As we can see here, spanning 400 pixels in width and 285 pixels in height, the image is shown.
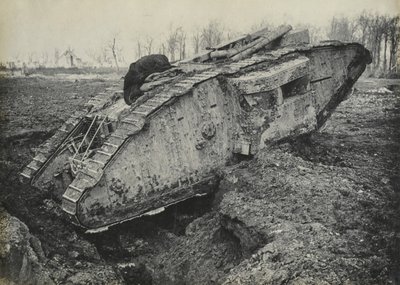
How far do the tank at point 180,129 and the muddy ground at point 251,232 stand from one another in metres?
0.41

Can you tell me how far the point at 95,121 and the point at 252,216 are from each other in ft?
11.4

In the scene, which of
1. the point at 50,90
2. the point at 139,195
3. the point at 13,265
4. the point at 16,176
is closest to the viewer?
the point at 13,265

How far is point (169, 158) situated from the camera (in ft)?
20.1

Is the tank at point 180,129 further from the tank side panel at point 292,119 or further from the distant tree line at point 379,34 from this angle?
the distant tree line at point 379,34

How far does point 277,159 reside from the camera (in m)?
6.79

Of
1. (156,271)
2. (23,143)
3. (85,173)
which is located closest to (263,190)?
(156,271)

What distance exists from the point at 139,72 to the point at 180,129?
1778 millimetres

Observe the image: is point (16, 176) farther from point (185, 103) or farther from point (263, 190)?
point (263, 190)

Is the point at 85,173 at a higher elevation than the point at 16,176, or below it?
higher

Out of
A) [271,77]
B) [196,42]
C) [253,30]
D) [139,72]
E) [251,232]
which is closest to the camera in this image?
[251,232]

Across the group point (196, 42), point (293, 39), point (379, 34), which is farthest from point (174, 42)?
point (293, 39)

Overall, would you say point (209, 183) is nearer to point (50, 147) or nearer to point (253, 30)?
point (50, 147)

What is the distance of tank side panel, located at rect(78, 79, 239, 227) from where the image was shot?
565cm

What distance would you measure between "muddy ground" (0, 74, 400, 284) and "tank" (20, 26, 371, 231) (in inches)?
16.0
